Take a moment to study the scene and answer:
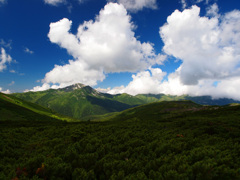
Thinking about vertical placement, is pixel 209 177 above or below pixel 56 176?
above

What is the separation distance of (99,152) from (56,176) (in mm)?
4069

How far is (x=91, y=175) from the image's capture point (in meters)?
7.78

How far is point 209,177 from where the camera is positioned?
6.93 meters

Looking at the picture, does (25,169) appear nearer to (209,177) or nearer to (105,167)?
(105,167)

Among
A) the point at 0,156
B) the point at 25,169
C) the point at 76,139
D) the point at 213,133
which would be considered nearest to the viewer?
the point at 25,169

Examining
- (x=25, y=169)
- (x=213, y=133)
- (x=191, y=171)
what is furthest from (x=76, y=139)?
(x=213, y=133)

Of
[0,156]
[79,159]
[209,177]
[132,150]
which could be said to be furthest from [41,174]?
[209,177]

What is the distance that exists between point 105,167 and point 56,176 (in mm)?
3256

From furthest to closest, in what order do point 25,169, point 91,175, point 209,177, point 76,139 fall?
1. point 76,139
2. point 25,169
3. point 91,175
4. point 209,177

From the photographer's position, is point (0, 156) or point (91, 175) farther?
point (0, 156)

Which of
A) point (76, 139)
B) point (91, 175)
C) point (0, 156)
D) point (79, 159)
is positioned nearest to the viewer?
point (91, 175)

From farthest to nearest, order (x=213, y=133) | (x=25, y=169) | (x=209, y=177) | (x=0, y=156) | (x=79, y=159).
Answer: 1. (x=213, y=133)
2. (x=0, y=156)
3. (x=79, y=159)
4. (x=25, y=169)
5. (x=209, y=177)

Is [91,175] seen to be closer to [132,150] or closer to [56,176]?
[56,176]

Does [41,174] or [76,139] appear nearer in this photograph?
[41,174]
